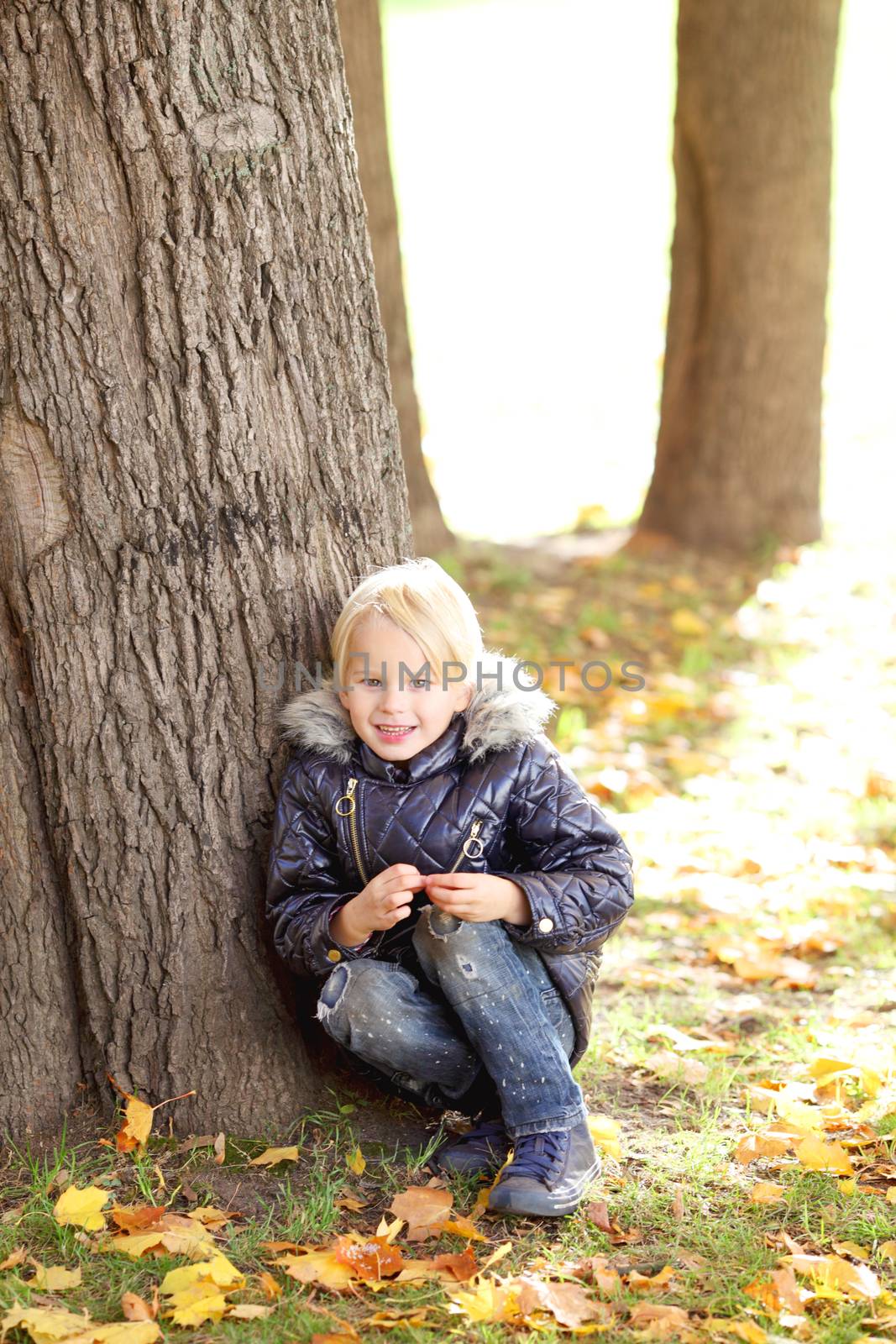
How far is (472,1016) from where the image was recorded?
264cm

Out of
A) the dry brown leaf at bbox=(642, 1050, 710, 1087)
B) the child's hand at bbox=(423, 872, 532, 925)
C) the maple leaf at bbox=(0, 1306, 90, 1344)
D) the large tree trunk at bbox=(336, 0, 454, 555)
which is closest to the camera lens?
the maple leaf at bbox=(0, 1306, 90, 1344)

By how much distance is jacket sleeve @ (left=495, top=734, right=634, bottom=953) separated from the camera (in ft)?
8.53

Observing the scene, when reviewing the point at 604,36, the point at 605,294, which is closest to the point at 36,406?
the point at 605,294

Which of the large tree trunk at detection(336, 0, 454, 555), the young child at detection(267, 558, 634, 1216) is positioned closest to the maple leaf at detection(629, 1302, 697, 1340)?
the young child at detection(267, 558, 634, 1216)

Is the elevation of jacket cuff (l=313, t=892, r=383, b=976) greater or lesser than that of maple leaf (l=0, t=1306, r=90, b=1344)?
greater

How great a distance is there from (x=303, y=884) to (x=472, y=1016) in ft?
1.38

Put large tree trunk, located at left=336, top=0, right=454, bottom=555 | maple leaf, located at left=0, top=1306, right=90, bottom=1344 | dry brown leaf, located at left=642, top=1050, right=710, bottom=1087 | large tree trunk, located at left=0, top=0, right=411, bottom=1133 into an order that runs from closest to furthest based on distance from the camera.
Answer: maple leaf, located at left=0, top=1306, right=90, bottom=1344
large tree trunk, located at left=0, top=0, right=411, bottom=1133
dry brown leaf, located at left=642, top=1050, right=710, bottom=1087
large tree trunk, located at left=336, top=0, right=454, bottom=555

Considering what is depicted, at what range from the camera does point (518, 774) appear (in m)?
2.69

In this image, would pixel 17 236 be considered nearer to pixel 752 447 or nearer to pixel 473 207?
pixel 752 447

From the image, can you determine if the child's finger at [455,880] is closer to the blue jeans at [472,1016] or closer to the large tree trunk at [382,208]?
the blue jeans at [472,1016]

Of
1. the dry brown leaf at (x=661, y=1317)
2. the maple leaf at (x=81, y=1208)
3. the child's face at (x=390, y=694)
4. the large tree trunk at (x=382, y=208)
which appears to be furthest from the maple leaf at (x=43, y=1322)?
the large tree trunk at (x=382, y=208)

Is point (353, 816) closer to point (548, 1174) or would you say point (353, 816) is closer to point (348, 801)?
point (348, 801)

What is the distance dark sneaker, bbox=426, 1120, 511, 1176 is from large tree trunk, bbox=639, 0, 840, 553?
5.34m

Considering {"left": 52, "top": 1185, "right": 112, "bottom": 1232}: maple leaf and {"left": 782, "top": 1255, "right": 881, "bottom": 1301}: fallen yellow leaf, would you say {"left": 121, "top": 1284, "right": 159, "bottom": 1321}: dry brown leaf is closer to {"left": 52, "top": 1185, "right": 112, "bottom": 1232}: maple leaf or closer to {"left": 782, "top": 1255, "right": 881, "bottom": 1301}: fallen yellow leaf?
{"left": 52, "top": 1185, "right": 112, "bottom": 1232}: maple leaf
